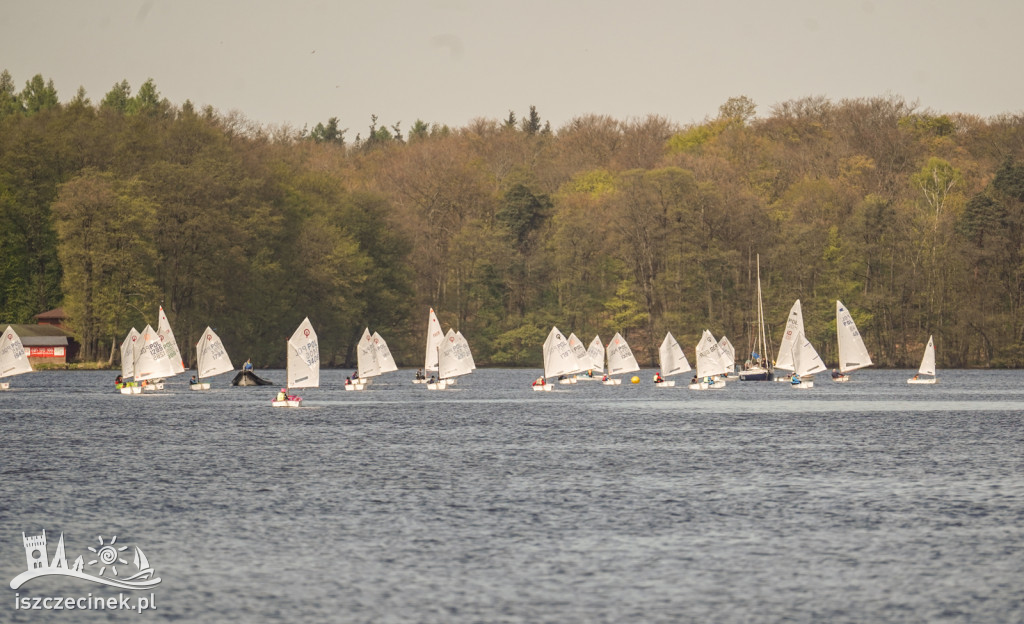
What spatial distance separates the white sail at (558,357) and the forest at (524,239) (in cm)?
4234

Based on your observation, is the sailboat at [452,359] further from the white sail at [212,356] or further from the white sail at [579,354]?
the white sail at [212,356]

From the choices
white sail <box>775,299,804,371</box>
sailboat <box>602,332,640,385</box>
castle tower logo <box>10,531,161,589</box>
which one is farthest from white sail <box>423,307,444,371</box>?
castle tower logo <box>10,531,161,589</box>

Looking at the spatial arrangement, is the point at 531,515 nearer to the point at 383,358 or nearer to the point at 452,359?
the point at 452,359

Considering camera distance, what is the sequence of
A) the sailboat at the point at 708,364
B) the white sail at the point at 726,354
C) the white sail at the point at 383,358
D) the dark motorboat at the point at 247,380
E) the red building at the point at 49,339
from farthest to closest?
the red building at the point at 49,339
the white sail at the point at 726,354
the dark motorboat at the point at 247,380
the sailboat at the point at 708,364
the white sail at the point at 383,358

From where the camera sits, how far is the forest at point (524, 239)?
14650 cm

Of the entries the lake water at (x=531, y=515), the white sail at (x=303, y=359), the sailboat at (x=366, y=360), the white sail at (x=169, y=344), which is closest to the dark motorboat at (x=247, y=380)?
the sailboat at (x=366, y=360)

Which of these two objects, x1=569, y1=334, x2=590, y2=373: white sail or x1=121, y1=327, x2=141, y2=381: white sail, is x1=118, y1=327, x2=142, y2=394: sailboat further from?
x1=569, y1=334, x2=590, y2=373: white sail

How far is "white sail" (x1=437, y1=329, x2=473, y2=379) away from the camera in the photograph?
110312 mm

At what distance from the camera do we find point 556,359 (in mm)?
116750

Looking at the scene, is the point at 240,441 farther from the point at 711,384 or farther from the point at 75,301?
the point at 75,301

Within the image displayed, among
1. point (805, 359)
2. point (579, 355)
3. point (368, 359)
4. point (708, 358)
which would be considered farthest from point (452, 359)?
point (805, 359)

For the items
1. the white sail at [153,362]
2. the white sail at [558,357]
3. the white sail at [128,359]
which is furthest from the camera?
the white sail at [128,359]

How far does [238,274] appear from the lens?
5935 inches

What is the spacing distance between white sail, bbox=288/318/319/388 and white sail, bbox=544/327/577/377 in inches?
1014
